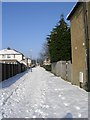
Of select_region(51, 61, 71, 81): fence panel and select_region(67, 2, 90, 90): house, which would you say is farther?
select_region(51, 61, 71, 81): fence panel

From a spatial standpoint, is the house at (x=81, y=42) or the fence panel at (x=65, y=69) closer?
the house at (x=81, y=42)

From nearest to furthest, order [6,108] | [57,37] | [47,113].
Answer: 1. [47,113]
2. [6,108]
3. [57,37]

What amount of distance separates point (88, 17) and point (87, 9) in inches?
18.4

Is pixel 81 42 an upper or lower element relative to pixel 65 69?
upper

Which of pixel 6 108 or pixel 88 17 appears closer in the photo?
pixel 6 108

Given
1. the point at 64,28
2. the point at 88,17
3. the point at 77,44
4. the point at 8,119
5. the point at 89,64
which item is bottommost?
the point at 8,119

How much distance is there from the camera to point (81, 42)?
60.4ft

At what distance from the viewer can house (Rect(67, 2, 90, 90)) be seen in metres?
16.4

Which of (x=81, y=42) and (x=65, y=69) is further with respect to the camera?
(x=65, y=69)

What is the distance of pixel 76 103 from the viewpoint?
1155cm

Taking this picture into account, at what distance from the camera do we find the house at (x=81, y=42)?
53.7ft

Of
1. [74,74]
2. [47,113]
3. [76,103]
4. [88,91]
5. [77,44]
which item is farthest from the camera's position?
[74,74]

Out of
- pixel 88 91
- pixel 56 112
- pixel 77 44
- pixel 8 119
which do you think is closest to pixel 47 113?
pixel 56 112

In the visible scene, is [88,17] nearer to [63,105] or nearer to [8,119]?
[63,105]
